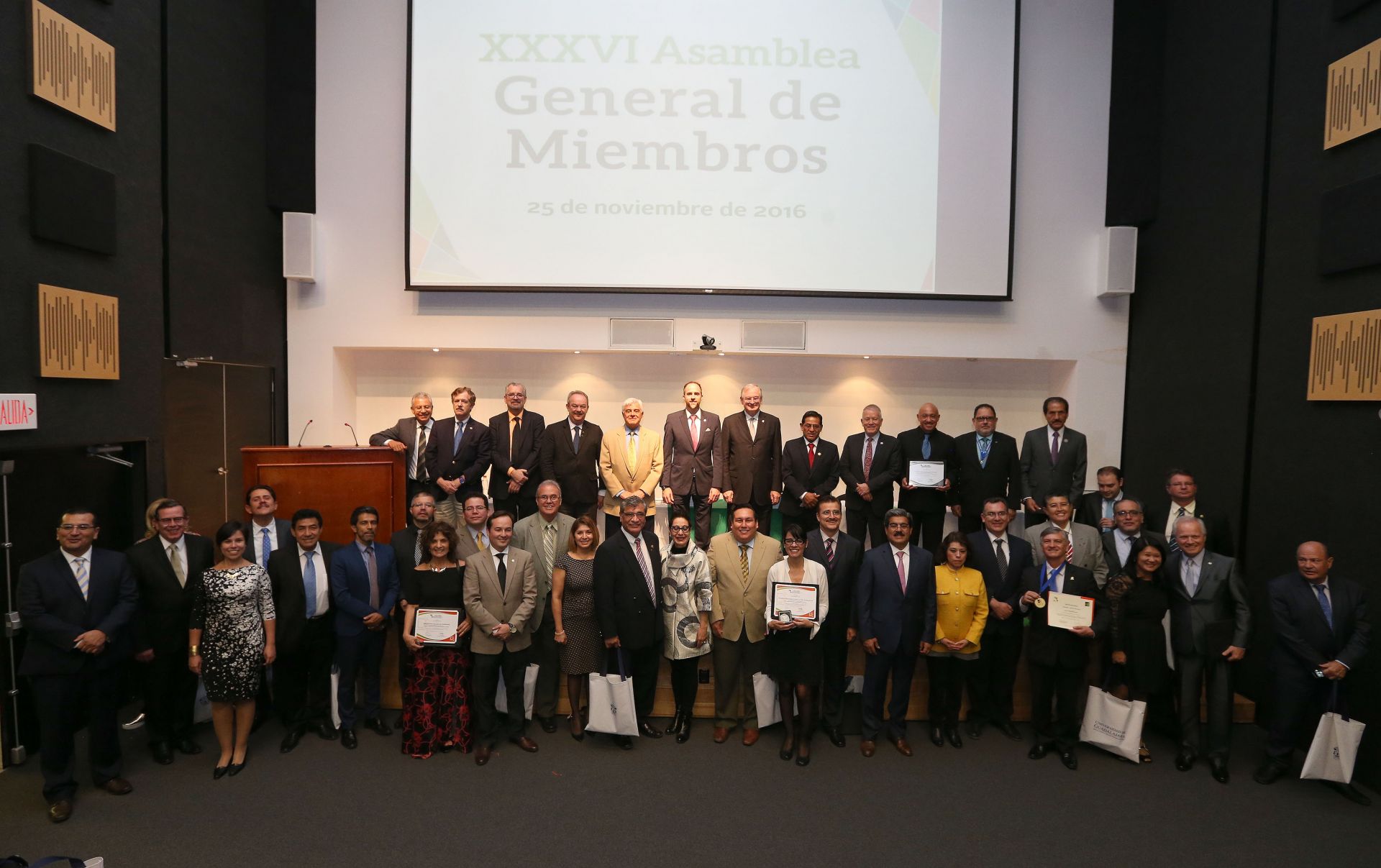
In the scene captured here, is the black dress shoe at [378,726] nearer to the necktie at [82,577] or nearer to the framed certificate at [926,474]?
the necktie at [82,577]

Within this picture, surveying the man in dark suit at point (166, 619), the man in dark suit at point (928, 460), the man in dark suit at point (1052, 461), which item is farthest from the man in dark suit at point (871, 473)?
the man in dark suit at point (166, 619)

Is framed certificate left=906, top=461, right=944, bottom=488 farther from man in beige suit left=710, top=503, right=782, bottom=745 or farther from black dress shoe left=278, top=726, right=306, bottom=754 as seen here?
black dress shoe left=278, top=726, right=306, bottom=754

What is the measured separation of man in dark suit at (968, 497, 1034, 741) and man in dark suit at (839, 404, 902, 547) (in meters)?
1.50

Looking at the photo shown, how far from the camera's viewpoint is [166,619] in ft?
15.4

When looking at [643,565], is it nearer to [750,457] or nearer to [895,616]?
[895,616]

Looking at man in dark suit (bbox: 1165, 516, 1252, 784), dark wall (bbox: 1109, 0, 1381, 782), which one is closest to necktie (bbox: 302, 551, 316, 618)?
man in dark suit (bbox: 1165, 516, 1252, 784)

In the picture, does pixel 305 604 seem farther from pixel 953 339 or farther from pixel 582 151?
pixel 953 339

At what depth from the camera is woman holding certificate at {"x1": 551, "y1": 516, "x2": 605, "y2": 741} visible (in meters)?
5.11

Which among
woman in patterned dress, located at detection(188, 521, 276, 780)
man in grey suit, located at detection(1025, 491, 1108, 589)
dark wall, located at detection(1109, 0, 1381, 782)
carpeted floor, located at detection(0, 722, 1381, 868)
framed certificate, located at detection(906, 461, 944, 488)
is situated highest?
dark wall, located at detection(1109, 0, 1381, 782)

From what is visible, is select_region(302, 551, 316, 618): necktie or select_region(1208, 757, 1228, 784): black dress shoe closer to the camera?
select_region(1208, 757, 1228, 784): black dress shoe

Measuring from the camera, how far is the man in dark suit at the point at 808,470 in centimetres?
688

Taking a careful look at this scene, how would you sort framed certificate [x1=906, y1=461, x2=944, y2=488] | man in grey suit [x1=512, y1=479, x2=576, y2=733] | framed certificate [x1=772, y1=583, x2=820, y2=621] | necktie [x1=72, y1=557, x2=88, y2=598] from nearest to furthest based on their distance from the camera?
necktie [x1=72, y1=557, x2=88, y2=598]
framed certificate [x1=772, y1=583, x2=820, y2=621]
man in grey suit [x1=512, y1=479, x2=576, y2=733]
framed certificate [x1=906, y1=461, x2=944, y2=488]

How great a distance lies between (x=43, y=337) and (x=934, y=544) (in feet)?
22.5

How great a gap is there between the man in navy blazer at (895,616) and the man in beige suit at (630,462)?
7.61 ft
